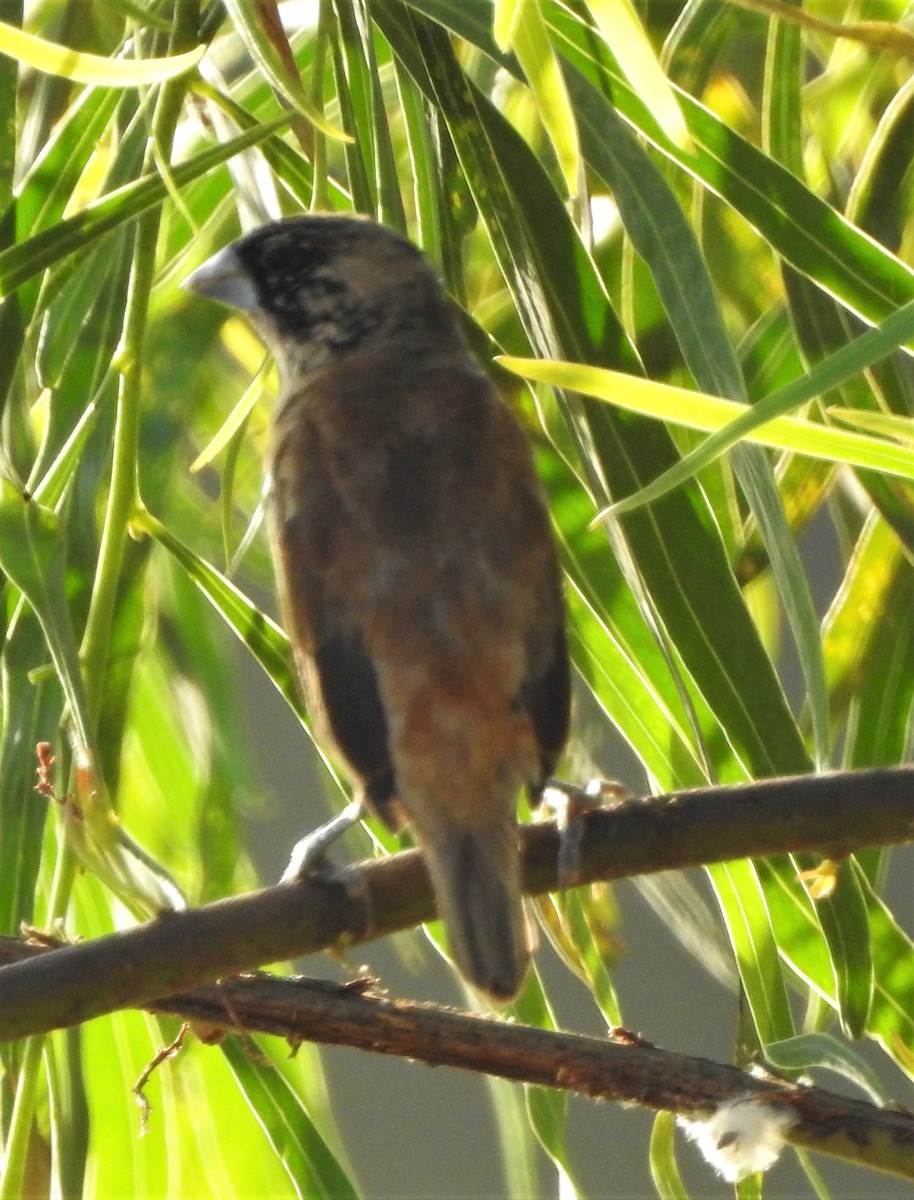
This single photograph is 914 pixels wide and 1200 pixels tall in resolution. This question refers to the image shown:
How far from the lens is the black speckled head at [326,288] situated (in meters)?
1.89

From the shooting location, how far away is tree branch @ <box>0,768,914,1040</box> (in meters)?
1.10

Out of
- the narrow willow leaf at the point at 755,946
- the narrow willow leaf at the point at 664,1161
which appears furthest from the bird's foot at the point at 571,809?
the narrow willow leaf at the point at 664,1161

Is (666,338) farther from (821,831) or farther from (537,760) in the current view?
(821,831)

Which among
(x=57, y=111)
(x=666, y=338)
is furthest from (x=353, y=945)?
(x=57, y=111)

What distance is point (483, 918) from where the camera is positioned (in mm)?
1349

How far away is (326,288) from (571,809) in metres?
0.85

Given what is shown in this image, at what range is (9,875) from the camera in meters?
1.49

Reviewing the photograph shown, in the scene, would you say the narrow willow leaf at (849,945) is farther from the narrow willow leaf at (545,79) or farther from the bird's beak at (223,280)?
the bird's beak at (223,280)

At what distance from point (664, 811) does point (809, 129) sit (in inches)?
42.5

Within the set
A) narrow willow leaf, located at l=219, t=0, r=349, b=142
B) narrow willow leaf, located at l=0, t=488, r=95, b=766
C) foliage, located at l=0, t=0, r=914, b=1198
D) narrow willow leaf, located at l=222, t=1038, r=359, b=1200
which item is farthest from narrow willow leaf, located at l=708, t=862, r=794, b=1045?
narrow willow leaf, located at l=219, t=0, r=349, b=142

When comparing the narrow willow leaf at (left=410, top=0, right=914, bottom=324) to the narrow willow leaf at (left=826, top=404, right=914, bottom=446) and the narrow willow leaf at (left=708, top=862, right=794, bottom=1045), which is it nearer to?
the narrow willow leaf at (left=826, top=404, right=914, bottom=446)

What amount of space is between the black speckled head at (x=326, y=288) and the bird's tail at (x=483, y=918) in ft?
2.42

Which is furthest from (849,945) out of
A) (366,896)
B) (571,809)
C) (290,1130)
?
(290,1130)

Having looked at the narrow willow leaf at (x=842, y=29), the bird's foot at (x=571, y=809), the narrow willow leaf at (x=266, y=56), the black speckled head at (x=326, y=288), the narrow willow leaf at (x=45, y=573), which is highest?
the black speckled head at (x=326, y=288)
